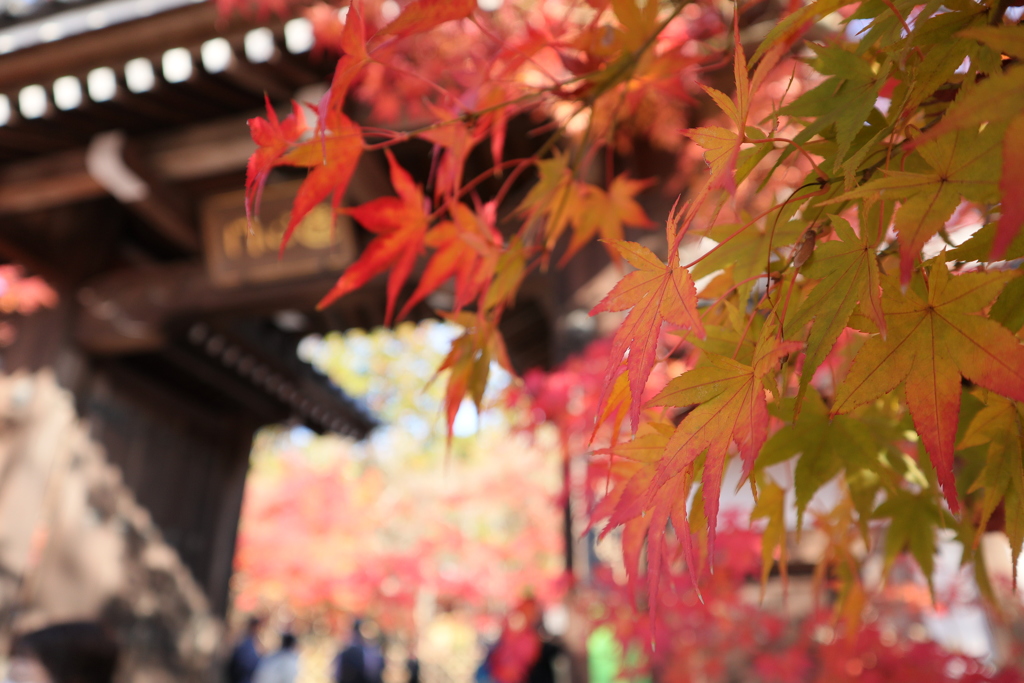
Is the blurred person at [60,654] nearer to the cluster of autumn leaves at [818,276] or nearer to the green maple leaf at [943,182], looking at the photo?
the cluster of autumn leaves at [818,276]

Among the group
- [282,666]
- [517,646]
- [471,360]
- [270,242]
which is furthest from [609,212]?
[282,666]

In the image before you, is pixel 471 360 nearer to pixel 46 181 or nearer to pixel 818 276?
pixel 818 276

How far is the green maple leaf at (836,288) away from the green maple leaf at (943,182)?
1.3 inches

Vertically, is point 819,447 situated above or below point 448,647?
above

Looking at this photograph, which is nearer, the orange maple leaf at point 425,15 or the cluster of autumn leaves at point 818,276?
the cluster of autumn leaves at point 818,276

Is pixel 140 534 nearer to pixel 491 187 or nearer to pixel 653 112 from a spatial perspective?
pixel 491 187

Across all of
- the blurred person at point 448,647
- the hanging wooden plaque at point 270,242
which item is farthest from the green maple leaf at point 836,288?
the blurred person at point 448,647

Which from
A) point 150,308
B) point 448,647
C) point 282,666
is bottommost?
point 448,647

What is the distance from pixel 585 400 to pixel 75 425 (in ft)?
11.3

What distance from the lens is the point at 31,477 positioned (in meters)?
3.81

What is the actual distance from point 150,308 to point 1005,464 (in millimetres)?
4266

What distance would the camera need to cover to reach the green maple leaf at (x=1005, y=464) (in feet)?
1.58

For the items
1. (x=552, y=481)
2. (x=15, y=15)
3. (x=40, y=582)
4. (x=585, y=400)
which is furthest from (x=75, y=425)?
(x=552, y=481)

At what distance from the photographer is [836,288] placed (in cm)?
46
